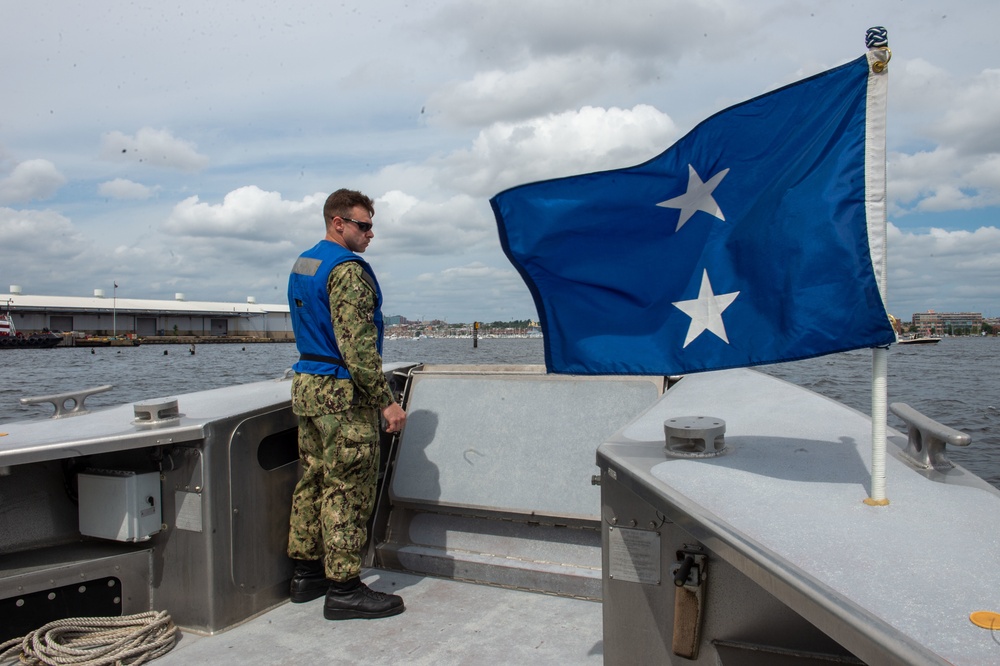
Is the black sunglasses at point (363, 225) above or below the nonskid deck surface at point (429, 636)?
above

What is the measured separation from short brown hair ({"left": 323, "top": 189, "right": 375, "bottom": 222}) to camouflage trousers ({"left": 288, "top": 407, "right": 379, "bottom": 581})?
833mm

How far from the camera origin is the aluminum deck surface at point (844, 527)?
1011mm

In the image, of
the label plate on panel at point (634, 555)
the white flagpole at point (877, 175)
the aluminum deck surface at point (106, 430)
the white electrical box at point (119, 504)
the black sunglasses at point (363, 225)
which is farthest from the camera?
the black sunglasses at point (363, 225)

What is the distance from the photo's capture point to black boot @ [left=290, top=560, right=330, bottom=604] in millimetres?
3127

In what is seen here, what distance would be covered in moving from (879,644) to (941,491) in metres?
0.73

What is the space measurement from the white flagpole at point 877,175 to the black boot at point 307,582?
246 centimetres

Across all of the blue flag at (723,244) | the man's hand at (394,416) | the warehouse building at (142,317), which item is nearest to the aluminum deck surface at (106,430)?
the man's hand at (394,416)

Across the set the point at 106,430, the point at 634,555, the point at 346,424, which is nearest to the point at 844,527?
the point at 634,555

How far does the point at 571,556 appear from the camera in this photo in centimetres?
332

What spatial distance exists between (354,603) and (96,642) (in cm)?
95

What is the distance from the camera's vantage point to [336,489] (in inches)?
116

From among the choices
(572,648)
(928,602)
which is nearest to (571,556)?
(572,648)

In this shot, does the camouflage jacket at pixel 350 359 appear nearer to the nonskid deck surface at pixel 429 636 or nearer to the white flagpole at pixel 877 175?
the nonskid deck surface at pixel 429 636

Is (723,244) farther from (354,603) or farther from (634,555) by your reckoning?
(354,603)
